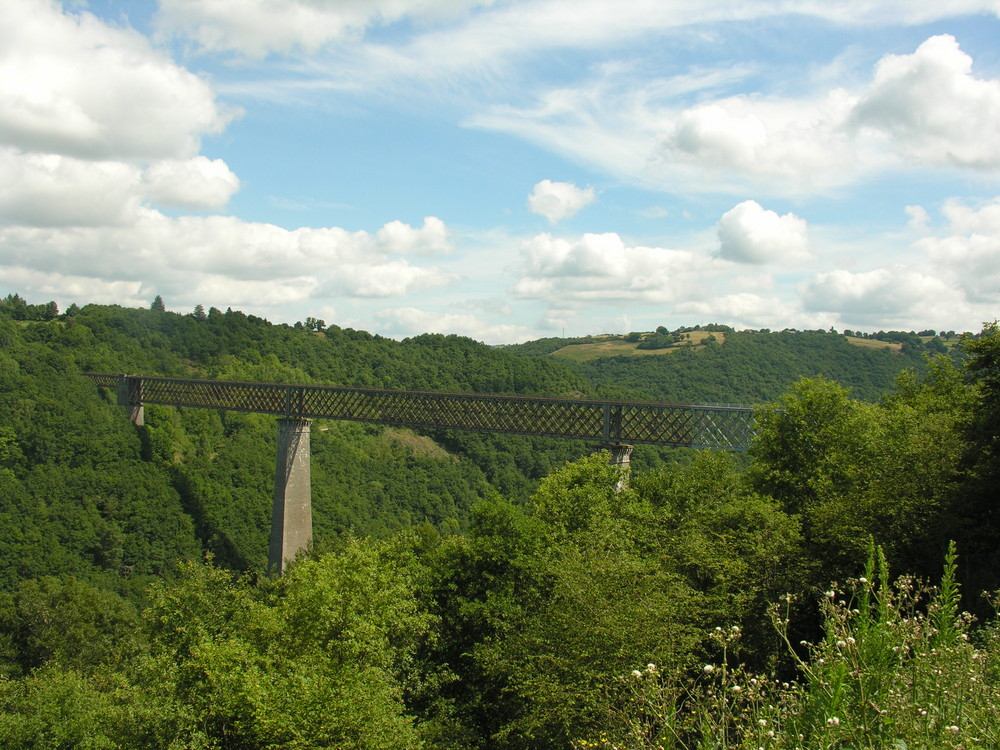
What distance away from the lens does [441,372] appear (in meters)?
Result: 115

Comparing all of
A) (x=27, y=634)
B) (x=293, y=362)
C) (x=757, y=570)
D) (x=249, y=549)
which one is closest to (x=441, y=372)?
(x=293, y=362)

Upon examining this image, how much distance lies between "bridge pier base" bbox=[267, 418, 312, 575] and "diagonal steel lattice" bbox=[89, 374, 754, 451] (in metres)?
1.39

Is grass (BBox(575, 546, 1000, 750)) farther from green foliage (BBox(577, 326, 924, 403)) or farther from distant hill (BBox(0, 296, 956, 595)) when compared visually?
green foliage (BBox(577, 326, 924, 403))

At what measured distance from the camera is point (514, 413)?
4250cm

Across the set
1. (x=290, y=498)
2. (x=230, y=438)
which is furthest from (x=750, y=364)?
(x=290, y=498)

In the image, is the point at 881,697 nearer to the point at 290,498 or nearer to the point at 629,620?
the point at 629,620

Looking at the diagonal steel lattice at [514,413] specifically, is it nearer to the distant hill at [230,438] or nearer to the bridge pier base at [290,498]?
the bridge pier base at [290,498]

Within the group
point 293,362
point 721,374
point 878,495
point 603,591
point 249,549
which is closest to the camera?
point 603,591

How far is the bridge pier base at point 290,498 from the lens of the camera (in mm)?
45031

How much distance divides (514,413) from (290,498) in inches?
594

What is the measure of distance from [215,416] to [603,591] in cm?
7215

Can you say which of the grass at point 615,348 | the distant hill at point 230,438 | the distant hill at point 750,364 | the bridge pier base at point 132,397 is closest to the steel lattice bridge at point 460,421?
the distant hill at point 230,438

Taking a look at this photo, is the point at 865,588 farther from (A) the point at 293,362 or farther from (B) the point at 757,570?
(A) the point at 293,362

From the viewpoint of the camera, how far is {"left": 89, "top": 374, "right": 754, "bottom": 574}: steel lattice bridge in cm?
3734
